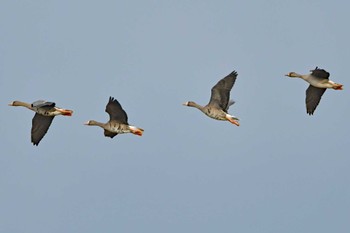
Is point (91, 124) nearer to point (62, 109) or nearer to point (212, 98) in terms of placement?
point (62, 109)

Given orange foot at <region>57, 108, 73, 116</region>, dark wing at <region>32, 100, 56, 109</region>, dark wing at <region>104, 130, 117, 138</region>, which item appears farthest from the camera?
orange foot at <region>57, 108, 73, 116</region>

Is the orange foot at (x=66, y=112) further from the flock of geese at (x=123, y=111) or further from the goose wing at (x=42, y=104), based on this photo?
the goose wing at (x=42, y=104)

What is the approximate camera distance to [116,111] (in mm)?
49000

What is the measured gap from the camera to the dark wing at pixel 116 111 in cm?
4825

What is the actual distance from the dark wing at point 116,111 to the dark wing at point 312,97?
1112 cm

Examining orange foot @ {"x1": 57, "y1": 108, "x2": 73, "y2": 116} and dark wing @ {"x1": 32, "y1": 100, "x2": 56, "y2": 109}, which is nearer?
dark wing @ {"x1": 32, "y1": 100, "x2": 56, "y2": 109}

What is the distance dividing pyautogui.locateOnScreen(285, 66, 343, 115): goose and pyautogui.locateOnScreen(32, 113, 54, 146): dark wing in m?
13.7

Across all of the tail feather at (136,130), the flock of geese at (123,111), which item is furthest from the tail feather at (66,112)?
the tail feather at (136,130)

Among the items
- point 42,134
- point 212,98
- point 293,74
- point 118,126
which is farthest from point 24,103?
point 293,74

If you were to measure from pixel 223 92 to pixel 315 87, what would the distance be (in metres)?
6.68

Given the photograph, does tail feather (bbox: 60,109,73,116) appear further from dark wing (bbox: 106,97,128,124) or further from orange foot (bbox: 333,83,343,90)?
orange foot (bbox: 333,83,343,90)

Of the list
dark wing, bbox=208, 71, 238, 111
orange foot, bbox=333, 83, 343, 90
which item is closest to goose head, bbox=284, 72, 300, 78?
orange foot, bbox=333, 83, 343, 90

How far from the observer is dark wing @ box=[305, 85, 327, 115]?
55594 mm

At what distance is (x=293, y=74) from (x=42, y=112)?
47.5 feet
